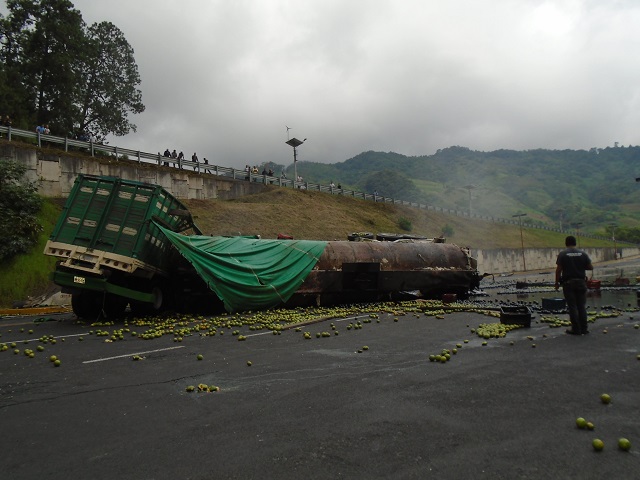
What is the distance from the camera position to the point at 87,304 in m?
13.2

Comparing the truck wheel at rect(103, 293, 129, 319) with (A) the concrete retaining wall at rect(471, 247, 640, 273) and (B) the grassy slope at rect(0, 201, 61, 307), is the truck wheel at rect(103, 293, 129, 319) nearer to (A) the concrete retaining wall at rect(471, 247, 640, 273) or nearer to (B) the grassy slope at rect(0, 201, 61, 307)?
(B) the grassy slope at rect(0, 201, 61, 307)

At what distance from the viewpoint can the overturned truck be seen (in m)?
12.3

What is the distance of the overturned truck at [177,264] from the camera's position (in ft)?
40.5

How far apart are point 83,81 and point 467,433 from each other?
43.7m

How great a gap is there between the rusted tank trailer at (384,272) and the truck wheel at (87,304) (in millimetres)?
5909

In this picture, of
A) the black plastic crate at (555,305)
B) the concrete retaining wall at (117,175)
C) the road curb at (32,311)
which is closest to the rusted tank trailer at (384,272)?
the black plastic crate at (555,305)

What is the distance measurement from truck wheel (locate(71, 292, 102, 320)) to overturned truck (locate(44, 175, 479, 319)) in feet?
0.09

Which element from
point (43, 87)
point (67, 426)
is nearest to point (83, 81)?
point (43, 87)

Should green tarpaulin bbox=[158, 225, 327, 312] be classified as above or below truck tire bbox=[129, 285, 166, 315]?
above

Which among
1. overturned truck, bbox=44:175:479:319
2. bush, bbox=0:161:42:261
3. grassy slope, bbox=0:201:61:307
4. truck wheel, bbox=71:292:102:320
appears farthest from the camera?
bush, bbox=0:161:42:261

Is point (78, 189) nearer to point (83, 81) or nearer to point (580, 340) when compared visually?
point (580, 340)

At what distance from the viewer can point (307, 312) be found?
14.3 m

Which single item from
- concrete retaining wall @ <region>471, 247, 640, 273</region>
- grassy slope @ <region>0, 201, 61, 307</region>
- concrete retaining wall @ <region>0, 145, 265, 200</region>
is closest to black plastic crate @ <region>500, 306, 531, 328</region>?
grassy slope @ <region>0, 201, 61, 307</region>

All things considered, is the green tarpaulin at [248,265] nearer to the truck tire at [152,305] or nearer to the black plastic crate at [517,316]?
the truck tire at [152,305]
